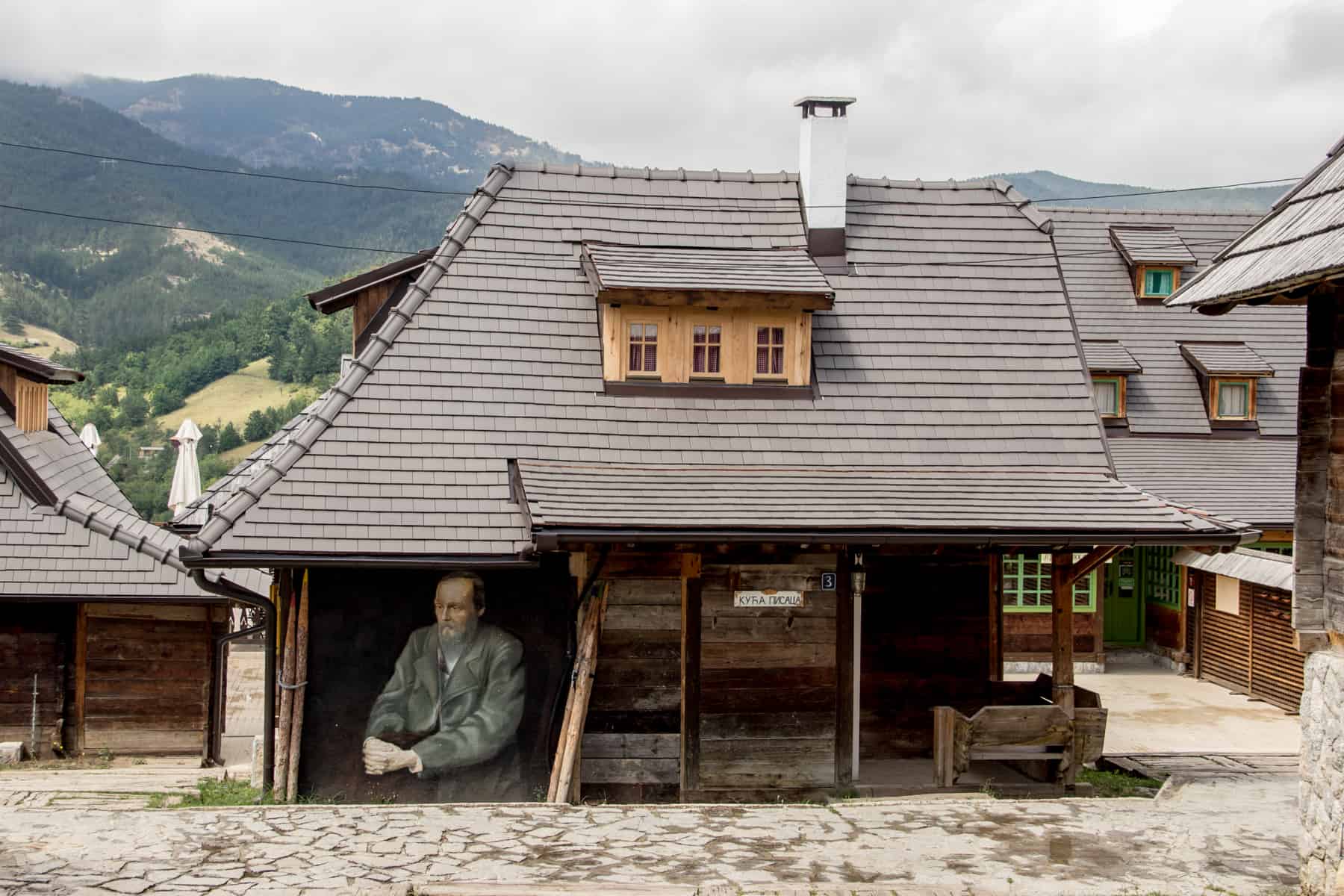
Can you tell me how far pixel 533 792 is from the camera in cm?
1212

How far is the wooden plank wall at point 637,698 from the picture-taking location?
41.6 ft

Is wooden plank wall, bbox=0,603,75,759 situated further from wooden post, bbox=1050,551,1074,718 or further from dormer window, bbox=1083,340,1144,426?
dormer window, bbox=1083,340,1144,426

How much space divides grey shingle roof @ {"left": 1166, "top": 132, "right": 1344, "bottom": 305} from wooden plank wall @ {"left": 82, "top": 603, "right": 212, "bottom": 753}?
1313 cm

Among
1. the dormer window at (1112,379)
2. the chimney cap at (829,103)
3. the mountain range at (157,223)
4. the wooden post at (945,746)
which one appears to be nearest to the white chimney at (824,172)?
the chimney cap at (829,103)

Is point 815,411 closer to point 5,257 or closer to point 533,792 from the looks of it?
point 533,792

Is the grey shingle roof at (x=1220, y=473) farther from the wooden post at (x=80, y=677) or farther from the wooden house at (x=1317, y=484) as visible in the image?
the wooden post at (x=80, y=677)

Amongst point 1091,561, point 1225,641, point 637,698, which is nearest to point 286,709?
point 637,698

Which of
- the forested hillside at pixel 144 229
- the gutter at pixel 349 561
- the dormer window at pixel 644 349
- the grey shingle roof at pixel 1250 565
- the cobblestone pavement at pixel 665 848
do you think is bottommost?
the cobblestone pavement at pixel 665 848

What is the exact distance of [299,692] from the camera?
11.9 m

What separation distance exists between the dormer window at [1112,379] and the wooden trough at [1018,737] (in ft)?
36.0

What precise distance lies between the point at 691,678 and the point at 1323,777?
5.73 metres

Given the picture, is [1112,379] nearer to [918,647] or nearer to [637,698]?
[918,647]

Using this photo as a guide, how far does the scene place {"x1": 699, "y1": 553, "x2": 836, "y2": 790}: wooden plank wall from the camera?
1288 centimetres

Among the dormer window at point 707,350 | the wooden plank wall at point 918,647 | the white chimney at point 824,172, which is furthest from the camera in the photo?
the white chimney at point 824,172
